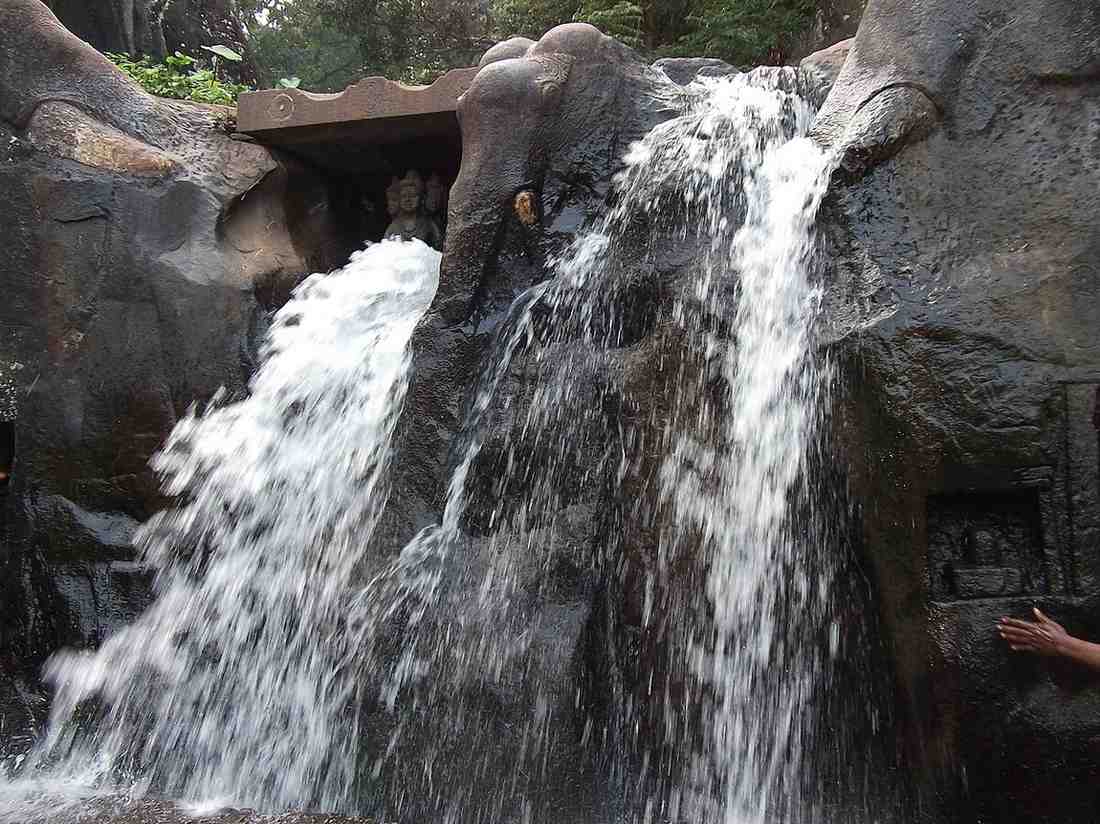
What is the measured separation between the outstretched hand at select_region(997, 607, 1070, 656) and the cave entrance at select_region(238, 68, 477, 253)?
478cm

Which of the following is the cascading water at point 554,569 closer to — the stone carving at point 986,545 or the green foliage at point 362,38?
the stone carving at point 986,545

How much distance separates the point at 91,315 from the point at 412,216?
2479 millimetres

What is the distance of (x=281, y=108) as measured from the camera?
6.49 meters

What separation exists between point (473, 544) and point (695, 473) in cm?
107

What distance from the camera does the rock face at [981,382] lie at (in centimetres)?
332

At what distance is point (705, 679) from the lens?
386 centimetres

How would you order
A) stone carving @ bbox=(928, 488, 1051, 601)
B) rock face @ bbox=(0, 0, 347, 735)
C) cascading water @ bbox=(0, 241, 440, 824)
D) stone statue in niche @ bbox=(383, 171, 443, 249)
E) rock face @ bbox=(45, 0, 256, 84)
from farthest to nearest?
rock face @ bbox=(45, 0, 256, 84)
stone statue in niche @ bbox=(383, 171, 443, 249)
rock face @ bbox=(0, 0, 347, 735)
cascading water @ bbox=(0, 241, 440, 824)
stone carving @ bbox=(928, 488, 1051, 601)

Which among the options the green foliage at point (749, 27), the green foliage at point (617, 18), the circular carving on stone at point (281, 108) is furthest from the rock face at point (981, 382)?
the green foliage at point (617, 18)

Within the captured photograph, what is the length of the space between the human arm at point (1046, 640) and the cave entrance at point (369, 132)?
479 cm

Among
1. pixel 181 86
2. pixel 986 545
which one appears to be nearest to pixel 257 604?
pixel 986 545

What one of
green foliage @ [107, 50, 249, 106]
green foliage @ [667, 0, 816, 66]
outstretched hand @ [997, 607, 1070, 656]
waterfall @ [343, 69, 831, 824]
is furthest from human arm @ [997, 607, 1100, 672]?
green foliage @ [667, 0, 816, 66]

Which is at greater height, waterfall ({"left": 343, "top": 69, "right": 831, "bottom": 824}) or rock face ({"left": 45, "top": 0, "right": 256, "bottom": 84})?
rock face ({"left": 45, "top": 0, "right": 256, "bottom": 84})

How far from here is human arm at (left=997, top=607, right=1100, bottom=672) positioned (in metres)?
3.19

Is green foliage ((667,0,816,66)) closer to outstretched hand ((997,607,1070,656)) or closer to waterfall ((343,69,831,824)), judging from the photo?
waterfall ((343,69,831,824))
